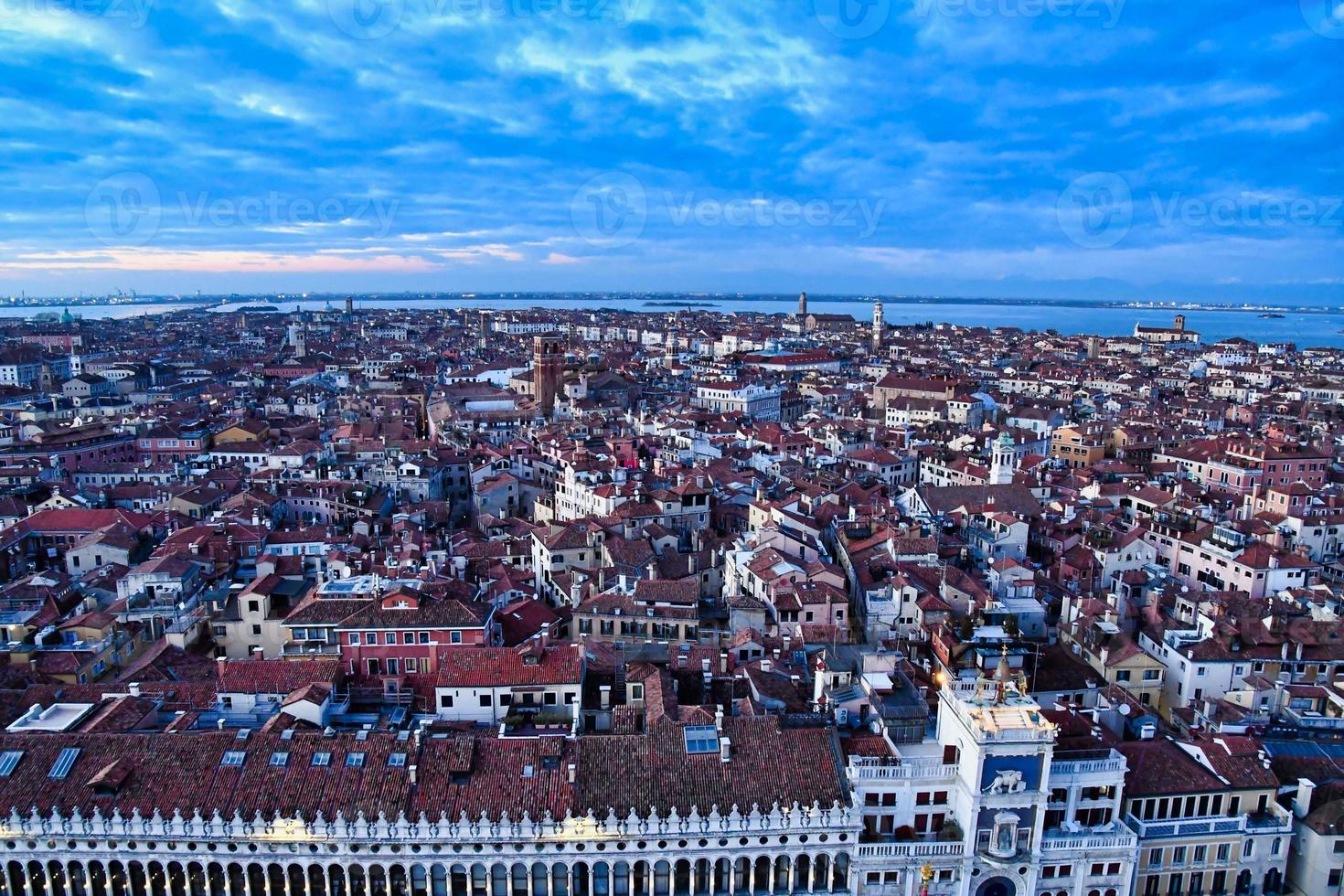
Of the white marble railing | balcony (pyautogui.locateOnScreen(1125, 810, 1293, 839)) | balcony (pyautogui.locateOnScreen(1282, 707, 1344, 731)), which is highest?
the white marble railing

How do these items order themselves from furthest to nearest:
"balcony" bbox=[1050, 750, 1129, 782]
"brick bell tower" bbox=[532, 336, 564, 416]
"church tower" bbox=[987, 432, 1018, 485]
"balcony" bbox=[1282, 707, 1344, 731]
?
"brick bell tower" bbox=[532, 336, 564, 416], "church tower" bbox=[987, 432, 1018, 485], "balcony" bbox=[1282, 707, 1344, 731], "balcony" bbox=[1050, 750, 1129, 782]

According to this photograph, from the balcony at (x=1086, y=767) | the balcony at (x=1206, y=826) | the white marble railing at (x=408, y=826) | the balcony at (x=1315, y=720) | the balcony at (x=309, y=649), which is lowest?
the balcony at (x=1206, y=826)

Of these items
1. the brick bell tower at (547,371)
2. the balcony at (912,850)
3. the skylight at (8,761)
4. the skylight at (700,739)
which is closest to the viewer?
the balcony at (912,850)

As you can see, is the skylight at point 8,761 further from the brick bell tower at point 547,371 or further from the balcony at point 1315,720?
the brick bell tower at point 547,371

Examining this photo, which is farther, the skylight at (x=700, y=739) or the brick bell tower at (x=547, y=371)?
the brick bell tower at (x=547, y=371)

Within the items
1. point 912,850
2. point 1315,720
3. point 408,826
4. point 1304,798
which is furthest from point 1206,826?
point 408,826

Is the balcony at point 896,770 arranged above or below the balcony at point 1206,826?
above

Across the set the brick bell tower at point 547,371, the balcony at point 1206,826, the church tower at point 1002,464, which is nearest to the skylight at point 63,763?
the balcony at point 1206,826

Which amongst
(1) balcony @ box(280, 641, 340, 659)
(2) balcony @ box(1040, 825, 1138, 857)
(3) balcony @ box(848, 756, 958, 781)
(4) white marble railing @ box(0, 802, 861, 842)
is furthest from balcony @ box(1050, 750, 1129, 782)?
(1) balcony @ box(280, 641, 340, 659)

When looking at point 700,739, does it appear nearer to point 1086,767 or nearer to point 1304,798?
point 1086,767

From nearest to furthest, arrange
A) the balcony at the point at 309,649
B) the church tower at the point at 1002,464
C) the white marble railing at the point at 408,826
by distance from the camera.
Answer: the white marble railing at the point at 408,826 → the balcony at the point at 309,649 → the church tower at the point at 1002,464

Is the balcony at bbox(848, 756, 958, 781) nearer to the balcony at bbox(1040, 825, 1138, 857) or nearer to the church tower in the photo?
the balcony at bbox(1040, 825, 1138, 857)
